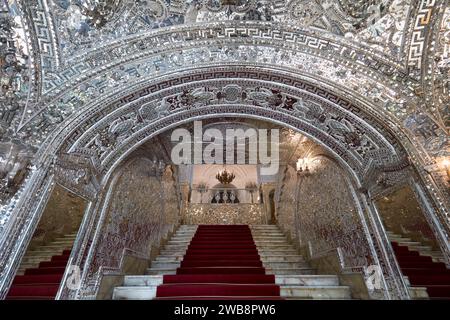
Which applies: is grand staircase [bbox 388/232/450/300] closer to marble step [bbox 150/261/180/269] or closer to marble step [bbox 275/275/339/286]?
marble step [bbox 275/275/339/286]

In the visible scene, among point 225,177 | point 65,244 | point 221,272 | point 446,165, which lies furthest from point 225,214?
point 446,165

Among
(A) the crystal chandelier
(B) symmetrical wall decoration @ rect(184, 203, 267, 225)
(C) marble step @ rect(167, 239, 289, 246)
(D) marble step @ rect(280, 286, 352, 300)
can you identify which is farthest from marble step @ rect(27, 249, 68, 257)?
(B) symmetrical wall decoration @ rect(184, 203, 267, 225)

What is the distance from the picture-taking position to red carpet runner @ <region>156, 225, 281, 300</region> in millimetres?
3158

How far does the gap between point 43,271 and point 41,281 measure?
132 millimetres

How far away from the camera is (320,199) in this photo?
15.2 ft

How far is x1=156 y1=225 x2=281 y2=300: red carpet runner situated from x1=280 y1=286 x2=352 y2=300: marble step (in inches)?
8.2

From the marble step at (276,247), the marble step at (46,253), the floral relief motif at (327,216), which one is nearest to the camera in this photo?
the marble step at (46,253)

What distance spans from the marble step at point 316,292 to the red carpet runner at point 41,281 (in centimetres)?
265

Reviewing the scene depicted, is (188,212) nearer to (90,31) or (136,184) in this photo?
(136,184)

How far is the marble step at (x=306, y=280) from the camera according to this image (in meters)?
3.71

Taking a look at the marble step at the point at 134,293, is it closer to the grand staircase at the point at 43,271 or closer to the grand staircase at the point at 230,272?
the grand staircase at the point at 230,272

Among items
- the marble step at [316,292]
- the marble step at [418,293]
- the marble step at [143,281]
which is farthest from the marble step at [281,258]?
the marble step at [418,293]
